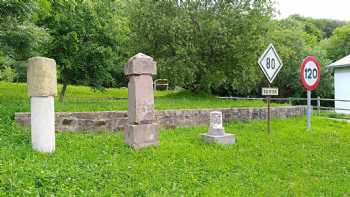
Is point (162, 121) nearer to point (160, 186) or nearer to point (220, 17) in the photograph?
point (160, 186)

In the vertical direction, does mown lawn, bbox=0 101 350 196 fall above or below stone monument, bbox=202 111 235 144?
below

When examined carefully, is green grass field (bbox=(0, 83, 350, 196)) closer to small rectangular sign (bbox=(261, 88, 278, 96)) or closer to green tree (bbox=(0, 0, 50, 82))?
small rectangular sign (bbox=(261, 88, 278, 96))

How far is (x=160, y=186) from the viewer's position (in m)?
4.91

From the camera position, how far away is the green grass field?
15.1 ft

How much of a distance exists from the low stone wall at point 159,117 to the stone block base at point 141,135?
154cm

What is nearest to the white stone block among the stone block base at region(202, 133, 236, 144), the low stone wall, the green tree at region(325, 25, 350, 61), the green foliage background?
the low stone wall

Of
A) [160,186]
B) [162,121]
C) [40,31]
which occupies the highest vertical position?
[40,31]

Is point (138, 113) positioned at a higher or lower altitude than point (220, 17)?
lower

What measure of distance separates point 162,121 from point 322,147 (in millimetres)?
3733

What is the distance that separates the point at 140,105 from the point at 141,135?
547mm

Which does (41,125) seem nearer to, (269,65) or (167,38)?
(269,65)

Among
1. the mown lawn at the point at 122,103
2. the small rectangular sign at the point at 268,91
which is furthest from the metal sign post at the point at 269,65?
the mown lawn at the point at 122,103

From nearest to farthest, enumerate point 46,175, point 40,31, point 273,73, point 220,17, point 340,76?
point 46,175 → point 273,73 → point 40,31 → point 220,17 → point 340,76

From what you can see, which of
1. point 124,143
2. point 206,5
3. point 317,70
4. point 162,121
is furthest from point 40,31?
point 317,70
